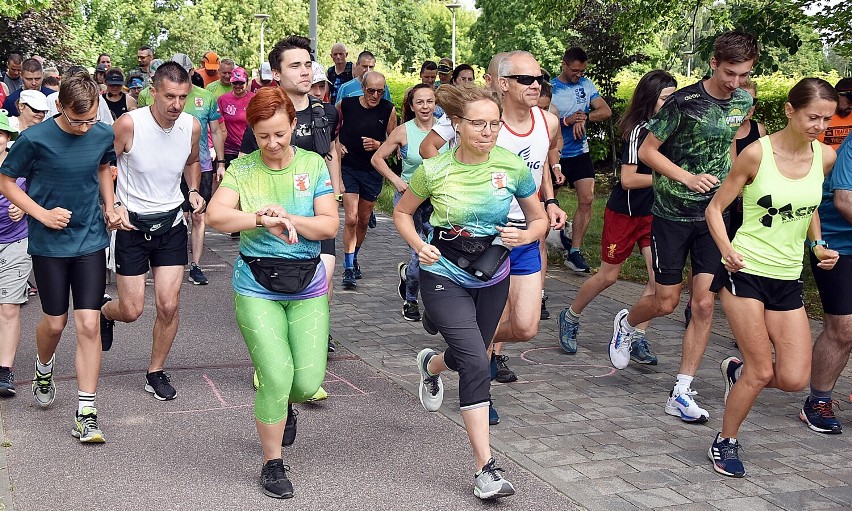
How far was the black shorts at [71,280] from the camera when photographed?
6.17 meters

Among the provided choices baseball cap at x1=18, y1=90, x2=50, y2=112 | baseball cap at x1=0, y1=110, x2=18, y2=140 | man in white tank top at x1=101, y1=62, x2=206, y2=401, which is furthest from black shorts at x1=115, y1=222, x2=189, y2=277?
baseball cap at x1=18, y1=90, x2=50, y2=112

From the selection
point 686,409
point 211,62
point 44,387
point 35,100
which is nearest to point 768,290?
point 686,409

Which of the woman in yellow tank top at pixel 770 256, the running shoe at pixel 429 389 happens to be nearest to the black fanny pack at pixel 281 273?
the running shoe at pixel 429 389

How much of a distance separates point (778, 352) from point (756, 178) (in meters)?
0.88

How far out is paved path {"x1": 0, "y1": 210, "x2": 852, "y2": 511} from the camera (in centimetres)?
518

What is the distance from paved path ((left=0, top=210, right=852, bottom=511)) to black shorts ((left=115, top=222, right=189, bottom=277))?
0.81 meters

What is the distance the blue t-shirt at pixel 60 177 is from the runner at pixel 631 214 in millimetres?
3535

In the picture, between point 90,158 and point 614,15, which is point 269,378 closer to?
point 90,158

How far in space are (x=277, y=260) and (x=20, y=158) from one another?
1.79m

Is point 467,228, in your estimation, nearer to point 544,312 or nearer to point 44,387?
point 44,387

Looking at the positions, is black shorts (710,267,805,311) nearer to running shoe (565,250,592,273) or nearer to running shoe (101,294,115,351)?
running shoe (101,294,115,351)

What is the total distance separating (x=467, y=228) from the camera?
5469 mm

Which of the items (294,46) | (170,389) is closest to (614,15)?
(294,46)

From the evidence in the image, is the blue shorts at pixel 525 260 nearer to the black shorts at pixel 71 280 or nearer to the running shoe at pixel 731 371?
the running shoe at pixel 731 371
